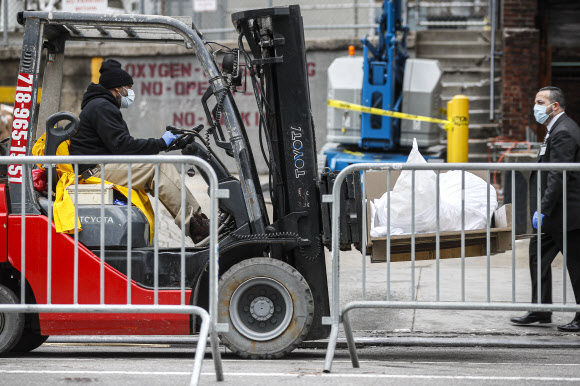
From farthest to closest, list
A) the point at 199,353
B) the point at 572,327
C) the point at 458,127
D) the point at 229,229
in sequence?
the point at 458,127 < the point at 572,327 < the point at 229,229 < the point at 199,353

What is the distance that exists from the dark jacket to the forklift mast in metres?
0.88

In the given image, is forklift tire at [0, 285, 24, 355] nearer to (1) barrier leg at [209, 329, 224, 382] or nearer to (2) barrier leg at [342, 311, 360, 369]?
(1) barrier leg at [209, 329, 224, 382]

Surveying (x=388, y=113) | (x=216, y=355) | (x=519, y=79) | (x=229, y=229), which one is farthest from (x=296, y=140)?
(x=519, y=79)

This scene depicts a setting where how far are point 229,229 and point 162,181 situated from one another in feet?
2.32

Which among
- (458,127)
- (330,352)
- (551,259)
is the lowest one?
(330,352)

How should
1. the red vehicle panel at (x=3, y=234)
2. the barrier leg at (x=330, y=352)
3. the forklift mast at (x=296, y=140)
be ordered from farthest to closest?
the forklift mast at (x=296, y=140)
the red vehicle panel at (x=3, y=234)
the barrier leg at (x=330, y=352)

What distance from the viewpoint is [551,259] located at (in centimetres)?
762

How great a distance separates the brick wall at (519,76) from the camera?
15188mm

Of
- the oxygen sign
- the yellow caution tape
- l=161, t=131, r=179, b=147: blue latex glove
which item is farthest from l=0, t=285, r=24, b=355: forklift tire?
the yellow caution tape

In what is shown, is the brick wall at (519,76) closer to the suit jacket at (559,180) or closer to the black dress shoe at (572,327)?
the suit jacket at (559,180)

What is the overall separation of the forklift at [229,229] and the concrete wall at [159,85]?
30.0ft

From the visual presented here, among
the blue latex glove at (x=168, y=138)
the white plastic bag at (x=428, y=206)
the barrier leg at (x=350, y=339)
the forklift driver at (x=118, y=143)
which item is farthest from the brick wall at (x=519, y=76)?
the barrier leg at (x=350, y=339)

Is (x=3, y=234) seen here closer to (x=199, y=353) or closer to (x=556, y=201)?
(x=199, y=353)

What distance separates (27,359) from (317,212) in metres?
2.27
